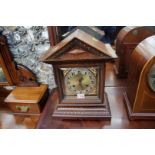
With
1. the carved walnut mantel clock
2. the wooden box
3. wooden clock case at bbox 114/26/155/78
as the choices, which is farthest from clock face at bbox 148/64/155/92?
the wooden box

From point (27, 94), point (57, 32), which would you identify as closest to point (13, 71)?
point (27, 94)

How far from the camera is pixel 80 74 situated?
2.31 ft

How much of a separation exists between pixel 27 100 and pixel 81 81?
0.45 metres

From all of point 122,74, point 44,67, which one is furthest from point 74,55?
point 122,74

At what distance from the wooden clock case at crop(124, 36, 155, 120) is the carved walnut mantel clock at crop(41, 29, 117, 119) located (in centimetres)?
13

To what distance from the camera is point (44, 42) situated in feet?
3.03

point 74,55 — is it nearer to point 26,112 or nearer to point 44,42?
point 44,42

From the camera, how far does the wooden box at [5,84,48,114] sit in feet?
3.22

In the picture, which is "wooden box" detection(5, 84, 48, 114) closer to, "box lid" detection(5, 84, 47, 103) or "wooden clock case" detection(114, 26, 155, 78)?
"box lid" detection(5, 84, 47, 103)

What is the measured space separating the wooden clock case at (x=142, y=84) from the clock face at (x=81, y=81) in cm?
18

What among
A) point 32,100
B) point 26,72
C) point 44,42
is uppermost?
point 44,42

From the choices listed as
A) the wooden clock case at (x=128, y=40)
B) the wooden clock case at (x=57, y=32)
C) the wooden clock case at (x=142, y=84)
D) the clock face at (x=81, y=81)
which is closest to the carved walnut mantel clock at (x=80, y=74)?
the clock face at (x=81, y=81)

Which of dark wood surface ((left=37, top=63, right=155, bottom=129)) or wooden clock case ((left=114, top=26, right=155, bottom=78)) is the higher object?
wooden clock case ((left=114, top=26, right=155, bottom=78))

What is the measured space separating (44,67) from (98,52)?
0.54 metres
